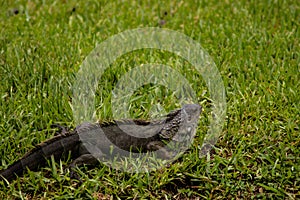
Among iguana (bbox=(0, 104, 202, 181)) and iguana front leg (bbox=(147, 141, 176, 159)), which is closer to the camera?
iguana (bbox=(0, 104, 202, 181))

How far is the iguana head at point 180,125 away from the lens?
14.1ft

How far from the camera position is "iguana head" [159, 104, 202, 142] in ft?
14.1

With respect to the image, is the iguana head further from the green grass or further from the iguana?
the green grass

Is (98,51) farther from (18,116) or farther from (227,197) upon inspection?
(227,197)

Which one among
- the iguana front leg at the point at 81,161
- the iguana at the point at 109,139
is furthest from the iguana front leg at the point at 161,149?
the iguana front leg at the point at 81,161

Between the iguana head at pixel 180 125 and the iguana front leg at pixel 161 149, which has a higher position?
the iguana head at pixel 180 125

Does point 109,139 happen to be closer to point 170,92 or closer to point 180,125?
point 180,125

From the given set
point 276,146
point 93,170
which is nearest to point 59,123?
point 93,170

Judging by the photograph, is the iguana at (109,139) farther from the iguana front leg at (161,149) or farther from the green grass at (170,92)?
the green grass at (170,92)

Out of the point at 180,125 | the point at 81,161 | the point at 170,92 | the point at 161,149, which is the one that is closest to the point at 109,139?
the point at 81,161

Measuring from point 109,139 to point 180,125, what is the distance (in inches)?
23.9

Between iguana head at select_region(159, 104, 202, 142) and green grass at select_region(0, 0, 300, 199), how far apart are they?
0.41 ft

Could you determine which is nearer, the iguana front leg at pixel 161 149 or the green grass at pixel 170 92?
the green grass at pixel 170 92

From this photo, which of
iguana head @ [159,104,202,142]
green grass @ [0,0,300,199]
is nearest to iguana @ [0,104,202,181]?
iguana head @ [159,104,202,142]
